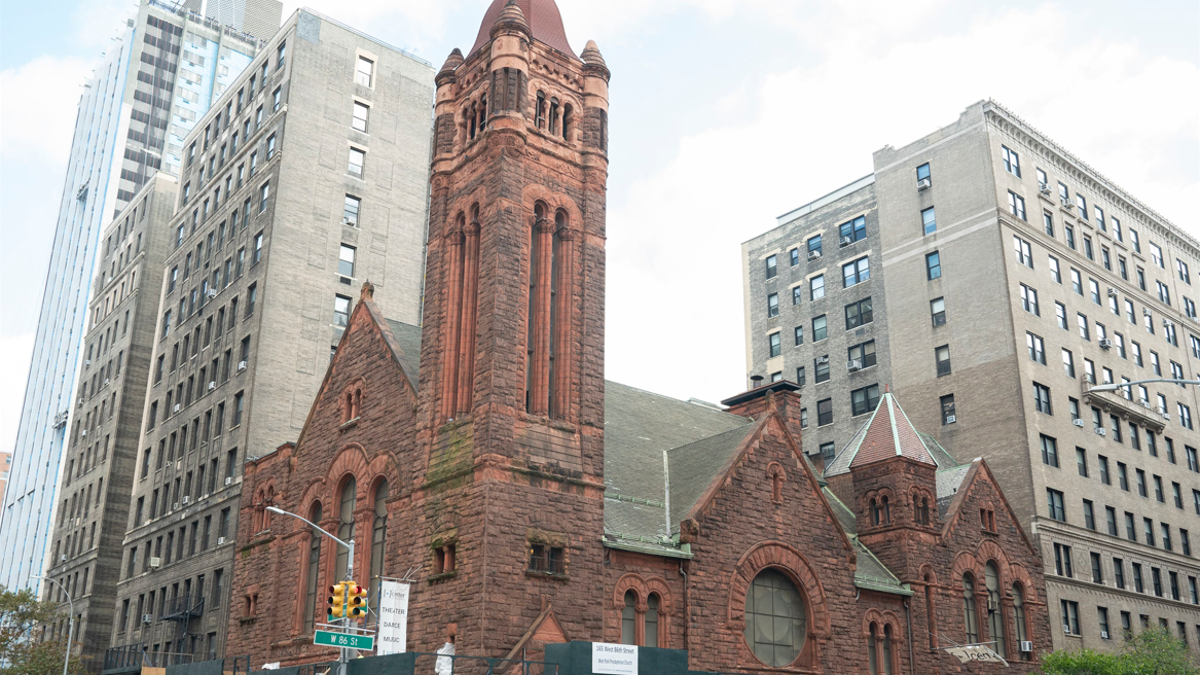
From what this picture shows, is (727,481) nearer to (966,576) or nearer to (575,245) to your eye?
(575,245)

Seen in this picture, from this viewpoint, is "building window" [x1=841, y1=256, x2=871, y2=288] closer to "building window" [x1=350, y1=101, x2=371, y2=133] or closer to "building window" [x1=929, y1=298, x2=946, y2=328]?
"building window" [x1=929, y1=298, x2=946, y2=328]

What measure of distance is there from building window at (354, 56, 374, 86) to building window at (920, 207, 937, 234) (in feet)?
123

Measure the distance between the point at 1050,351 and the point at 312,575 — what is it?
42.9 m

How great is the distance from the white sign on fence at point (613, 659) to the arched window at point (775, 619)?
23.4 feet

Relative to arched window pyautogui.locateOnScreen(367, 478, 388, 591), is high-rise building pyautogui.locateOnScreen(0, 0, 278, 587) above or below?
above

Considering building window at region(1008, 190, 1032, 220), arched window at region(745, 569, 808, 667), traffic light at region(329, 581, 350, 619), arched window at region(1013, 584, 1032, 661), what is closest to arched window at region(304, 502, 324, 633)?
traffic light at region(329, 581, 350, 619)

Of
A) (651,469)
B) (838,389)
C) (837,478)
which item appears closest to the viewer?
(651,469)

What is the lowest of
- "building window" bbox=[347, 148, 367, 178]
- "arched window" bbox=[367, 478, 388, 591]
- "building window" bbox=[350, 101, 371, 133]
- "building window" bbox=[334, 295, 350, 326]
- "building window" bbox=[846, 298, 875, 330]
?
"arched window" bbox=[367, 478, 388, 591]

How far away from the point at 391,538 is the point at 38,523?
83.7 metres

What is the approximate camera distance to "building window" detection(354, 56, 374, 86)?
240 ft

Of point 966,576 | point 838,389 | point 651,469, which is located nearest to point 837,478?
→ point 966,576

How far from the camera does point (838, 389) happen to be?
71625mm

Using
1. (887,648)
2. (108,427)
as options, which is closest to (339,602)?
(887,648)

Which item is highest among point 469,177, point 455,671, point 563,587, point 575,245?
point 469,177
